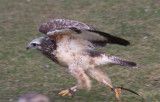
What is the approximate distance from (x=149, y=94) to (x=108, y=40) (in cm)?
116

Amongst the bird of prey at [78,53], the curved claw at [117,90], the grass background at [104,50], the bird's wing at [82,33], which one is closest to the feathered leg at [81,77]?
the bird of prey at [78,53]

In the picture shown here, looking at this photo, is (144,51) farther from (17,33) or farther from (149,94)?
(17,33)

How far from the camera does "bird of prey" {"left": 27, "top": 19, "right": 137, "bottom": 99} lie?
18.2 feet

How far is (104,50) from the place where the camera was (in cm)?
791

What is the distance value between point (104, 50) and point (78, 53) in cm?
232

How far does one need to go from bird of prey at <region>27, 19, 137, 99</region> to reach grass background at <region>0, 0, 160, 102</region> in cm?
40

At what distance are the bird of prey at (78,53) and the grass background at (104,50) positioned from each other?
1.31 ft

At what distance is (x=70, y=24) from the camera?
5820 millimetres

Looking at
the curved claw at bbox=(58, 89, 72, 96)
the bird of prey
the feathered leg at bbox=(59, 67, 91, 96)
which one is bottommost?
the curved claw at bbox=(58, 89, 72, 96)

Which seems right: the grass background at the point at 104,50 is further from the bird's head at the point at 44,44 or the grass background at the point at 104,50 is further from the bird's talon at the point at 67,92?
the bird's head at the point at 44,44

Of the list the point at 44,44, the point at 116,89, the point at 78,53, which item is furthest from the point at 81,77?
the point at 44,44

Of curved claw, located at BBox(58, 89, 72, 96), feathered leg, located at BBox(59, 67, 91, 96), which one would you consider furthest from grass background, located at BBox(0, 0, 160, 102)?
feathered leg, located at BBox(59, 67, 91, 96)

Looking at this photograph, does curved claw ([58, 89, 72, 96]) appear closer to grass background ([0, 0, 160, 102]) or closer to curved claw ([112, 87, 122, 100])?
grass background ([0, 0, 160, 102])

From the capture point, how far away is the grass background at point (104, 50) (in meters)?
6.11
